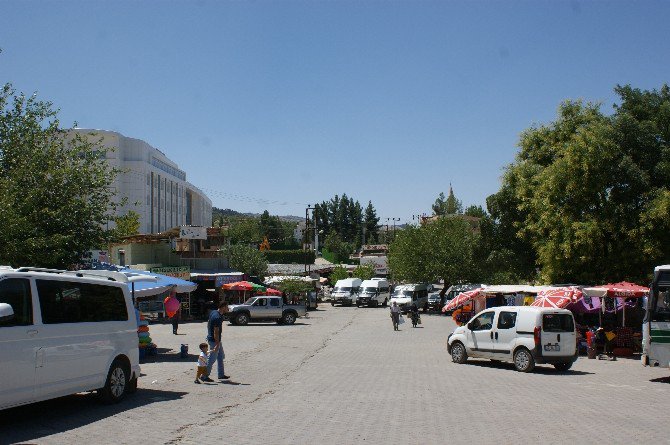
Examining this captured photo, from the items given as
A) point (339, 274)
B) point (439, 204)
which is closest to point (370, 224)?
point (439, 204)

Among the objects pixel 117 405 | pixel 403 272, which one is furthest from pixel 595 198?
pixel 403 272

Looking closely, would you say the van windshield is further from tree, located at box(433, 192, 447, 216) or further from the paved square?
tree, located at box(433, 192, 447, 216)

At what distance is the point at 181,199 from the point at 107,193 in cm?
8267

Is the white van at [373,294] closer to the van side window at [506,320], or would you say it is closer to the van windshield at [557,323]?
the van side window at [506,320]

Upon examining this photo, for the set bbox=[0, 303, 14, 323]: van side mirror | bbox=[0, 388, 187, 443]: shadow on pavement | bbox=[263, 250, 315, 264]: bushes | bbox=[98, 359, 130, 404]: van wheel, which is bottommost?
bbox=[0, 388, 187, 443]: shadow on pavement

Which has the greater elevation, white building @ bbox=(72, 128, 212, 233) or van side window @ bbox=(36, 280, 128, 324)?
white building @ bbox=(72, 128, 212, 233)

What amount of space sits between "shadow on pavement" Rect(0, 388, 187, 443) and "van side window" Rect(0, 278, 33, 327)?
153 cm

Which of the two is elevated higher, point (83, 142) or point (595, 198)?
point (83, 142)

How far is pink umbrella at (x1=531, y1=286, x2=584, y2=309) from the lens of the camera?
22406 mm

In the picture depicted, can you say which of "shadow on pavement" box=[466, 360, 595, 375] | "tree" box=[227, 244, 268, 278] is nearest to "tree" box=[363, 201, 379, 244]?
"tree" box=[227, 244, 268, 278]

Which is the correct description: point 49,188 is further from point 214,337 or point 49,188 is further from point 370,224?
point 370,224

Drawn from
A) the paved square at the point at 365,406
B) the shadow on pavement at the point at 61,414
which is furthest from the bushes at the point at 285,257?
the shadow on pavement at the point at 61,414

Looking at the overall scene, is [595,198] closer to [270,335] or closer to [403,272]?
[270,335]

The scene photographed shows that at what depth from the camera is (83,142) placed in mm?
23609
